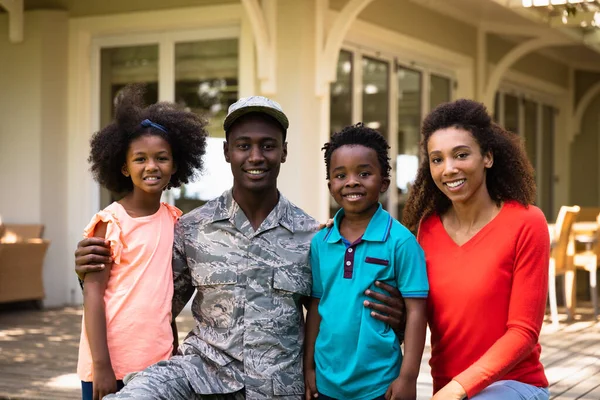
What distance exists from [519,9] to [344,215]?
20.0 feet

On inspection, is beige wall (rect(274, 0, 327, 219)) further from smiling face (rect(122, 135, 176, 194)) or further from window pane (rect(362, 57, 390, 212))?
smiling face (rect(122, 135, 176, 194))

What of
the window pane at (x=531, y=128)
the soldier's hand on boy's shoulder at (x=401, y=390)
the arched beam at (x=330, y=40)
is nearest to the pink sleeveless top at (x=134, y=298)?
the soldier's hand on boy's shoulder at (x=401, y=390)

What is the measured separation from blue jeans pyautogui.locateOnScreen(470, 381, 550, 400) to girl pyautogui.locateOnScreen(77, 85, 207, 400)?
3.11 ft

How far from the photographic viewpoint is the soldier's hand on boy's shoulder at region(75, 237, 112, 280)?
2.59 metres

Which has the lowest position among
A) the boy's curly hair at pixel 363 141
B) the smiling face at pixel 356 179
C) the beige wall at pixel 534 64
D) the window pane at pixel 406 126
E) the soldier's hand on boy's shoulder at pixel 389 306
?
the soldier's hand on boy's shoulder at pixel 389 306

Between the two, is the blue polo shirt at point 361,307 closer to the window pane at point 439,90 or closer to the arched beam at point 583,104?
the window pane at point 439,90

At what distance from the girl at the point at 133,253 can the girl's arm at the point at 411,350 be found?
0.73m

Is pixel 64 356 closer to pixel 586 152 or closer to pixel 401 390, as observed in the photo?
pixel 401 390

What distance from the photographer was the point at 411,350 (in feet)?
7.96

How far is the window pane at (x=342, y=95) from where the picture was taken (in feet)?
25.9

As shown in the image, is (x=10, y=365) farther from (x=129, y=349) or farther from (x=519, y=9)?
(x=519, y=9)

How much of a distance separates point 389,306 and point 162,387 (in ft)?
2.14

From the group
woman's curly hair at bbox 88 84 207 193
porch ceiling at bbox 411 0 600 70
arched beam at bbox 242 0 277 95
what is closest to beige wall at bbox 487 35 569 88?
porch ceiling at bbox 411 0 600 70

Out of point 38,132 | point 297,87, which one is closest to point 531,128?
point 297,87
